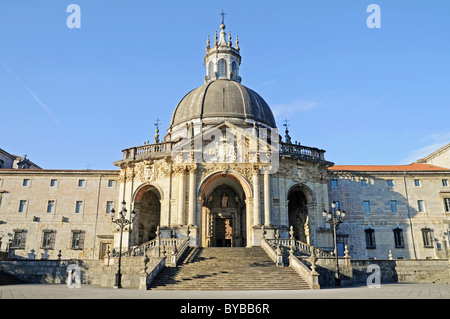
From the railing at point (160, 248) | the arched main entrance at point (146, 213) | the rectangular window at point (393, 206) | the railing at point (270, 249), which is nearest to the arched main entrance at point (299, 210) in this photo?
the railing at point (270, 249)

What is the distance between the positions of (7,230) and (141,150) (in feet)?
54.5

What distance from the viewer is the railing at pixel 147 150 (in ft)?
121

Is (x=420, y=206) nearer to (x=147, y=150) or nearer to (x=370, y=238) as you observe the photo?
(x=370, y=238)

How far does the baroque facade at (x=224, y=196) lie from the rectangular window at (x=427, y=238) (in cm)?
10

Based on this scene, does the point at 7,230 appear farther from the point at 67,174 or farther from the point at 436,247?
the point at 436,247

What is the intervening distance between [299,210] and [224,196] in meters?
7.80

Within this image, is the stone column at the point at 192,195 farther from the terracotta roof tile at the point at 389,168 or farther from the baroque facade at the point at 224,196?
the terracotta roof tile at the point at 389,168

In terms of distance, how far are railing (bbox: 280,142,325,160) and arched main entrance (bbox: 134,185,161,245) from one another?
43.2 ft

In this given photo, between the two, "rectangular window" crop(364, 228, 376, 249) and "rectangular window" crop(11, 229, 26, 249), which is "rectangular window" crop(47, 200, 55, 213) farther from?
"rectangular window" crop(364, 228, 376, 249)

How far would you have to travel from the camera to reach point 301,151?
1507 inches

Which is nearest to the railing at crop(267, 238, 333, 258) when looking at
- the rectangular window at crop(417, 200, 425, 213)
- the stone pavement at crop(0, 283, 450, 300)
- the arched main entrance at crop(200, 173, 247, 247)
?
the arched main entrance at crop(200, 173, 247, 247)
